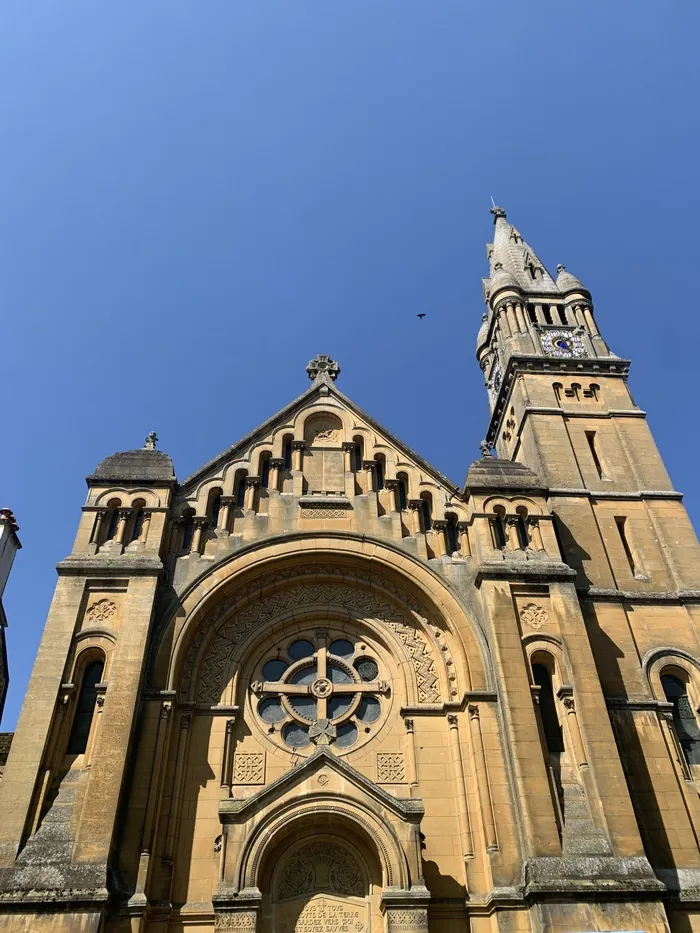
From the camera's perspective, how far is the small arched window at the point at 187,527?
18.6 metres

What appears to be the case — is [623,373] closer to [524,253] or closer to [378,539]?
[524,253]

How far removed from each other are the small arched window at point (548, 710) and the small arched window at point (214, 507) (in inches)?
346

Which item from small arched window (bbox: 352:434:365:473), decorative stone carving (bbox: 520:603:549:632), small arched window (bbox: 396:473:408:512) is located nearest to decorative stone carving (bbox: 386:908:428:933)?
decorative stone carving (bbox: 520:603:549:632)

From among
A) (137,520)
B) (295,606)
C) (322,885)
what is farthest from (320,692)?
(137,520)

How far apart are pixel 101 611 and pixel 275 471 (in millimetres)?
6098

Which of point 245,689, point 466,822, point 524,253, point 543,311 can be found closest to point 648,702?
point 466,822

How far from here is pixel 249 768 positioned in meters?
15.9

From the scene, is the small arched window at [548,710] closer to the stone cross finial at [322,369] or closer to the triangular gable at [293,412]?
the triangular gable at [293,412]

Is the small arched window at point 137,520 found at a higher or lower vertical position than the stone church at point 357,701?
higher

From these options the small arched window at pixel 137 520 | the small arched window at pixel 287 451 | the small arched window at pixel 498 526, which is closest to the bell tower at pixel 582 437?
the small arched window at pixel 498 526

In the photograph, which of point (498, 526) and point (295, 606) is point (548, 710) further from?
point (295, 606)

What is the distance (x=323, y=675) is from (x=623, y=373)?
15.9 metres

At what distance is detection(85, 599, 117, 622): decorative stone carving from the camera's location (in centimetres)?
1633

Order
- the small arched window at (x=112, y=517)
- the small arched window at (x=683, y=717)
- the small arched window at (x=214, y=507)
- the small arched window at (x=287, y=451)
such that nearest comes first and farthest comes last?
the small arched window at (x=683, y=717) → the small arched window at (x=112, y=517) → the small arched window at (x=214, y=507) → the small arched window at (x=287, y=451)
